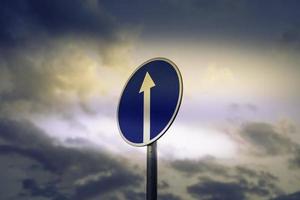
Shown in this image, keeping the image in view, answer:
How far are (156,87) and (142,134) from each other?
32 cm

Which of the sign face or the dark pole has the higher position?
the sign face

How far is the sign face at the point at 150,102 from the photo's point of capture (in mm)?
2332

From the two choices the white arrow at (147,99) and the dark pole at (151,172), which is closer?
the dark pole at (151,172)

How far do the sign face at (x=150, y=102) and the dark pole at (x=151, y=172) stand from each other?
0.05 meters

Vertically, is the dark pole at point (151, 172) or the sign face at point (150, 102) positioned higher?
the sign face at point (150, 102)

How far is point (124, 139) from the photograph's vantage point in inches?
99.2

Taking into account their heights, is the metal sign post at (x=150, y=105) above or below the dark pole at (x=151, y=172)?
above

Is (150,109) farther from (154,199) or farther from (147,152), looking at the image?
(154,199)

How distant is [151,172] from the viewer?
225cm

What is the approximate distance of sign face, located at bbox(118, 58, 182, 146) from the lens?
2.33 metres

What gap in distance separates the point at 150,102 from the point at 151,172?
1.51 ft

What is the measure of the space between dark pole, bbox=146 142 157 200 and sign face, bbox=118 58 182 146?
0.05 metres

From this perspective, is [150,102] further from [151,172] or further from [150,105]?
[151,172]

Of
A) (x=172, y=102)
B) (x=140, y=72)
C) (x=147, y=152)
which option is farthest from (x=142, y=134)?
(x=140, y=72)
